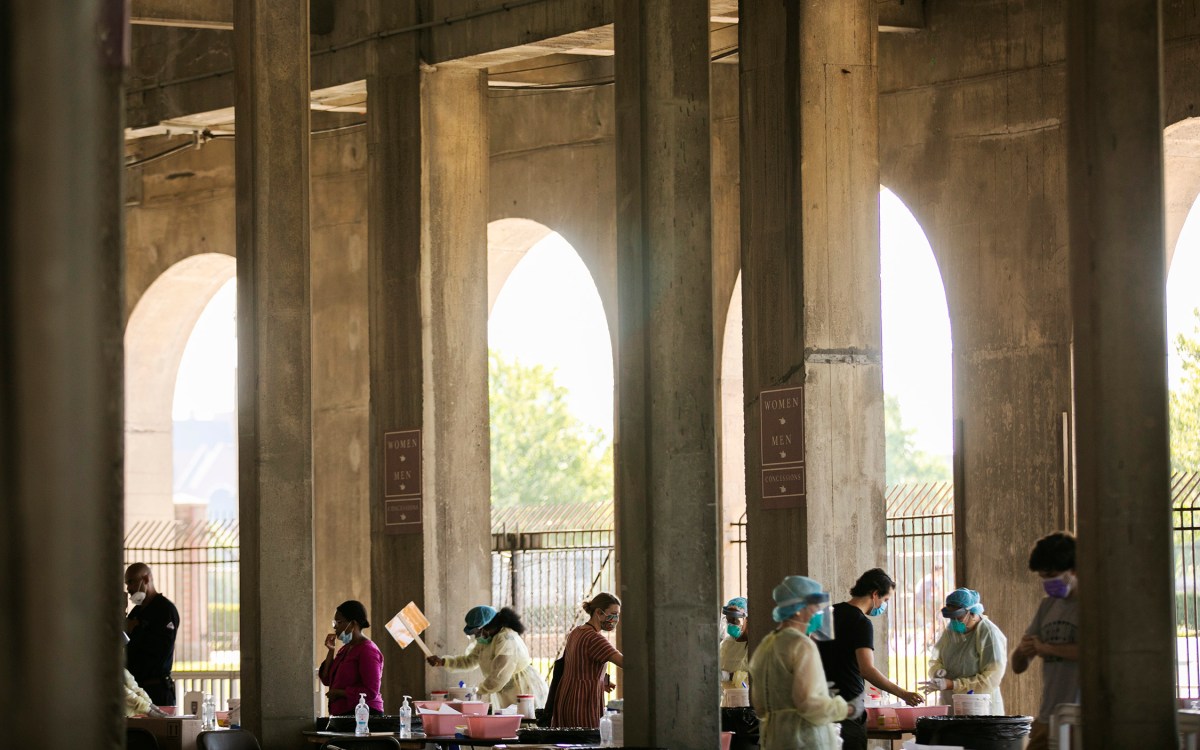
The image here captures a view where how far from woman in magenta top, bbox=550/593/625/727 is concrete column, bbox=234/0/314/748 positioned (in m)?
1.75

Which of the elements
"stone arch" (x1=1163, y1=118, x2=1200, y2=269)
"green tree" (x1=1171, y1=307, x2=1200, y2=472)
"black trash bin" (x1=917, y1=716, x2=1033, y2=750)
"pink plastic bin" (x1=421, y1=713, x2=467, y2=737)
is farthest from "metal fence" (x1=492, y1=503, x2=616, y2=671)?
"green tree" (x1=1171, y1=307, x2=1200, y2=472)

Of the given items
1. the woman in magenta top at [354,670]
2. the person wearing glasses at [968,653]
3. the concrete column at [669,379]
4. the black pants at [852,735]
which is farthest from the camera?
the woman in magenta top at [354,670]

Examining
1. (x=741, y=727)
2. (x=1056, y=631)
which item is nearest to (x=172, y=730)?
(x=741, y=727)

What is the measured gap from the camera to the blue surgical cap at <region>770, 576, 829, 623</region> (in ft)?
29.4

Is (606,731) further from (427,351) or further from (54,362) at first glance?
(54,362)

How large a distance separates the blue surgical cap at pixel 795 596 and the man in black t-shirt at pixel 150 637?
22.4 feet

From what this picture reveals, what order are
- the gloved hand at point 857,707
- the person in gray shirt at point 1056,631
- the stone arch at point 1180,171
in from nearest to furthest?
the person in gray shirt at point 1056,631, the gloved hand at point 857,707, the stone arch at point 1180,171

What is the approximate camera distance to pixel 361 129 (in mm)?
20281

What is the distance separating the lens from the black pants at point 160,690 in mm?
14578

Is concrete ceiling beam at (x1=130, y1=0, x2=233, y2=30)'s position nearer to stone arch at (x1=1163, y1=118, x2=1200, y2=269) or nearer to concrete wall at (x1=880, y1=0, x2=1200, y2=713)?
concrete wall at (x1=880, y1=0, x2=1200, y2=713)

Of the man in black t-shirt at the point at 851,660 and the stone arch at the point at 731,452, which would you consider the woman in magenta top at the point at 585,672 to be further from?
the stone arch at the point at 731,452

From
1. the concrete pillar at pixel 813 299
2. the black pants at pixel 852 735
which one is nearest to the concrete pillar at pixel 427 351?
the concrete pillar at pixel 813 299

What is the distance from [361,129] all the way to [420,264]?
4.49 metres

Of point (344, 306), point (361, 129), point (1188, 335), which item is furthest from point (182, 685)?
point (1188, 335)
